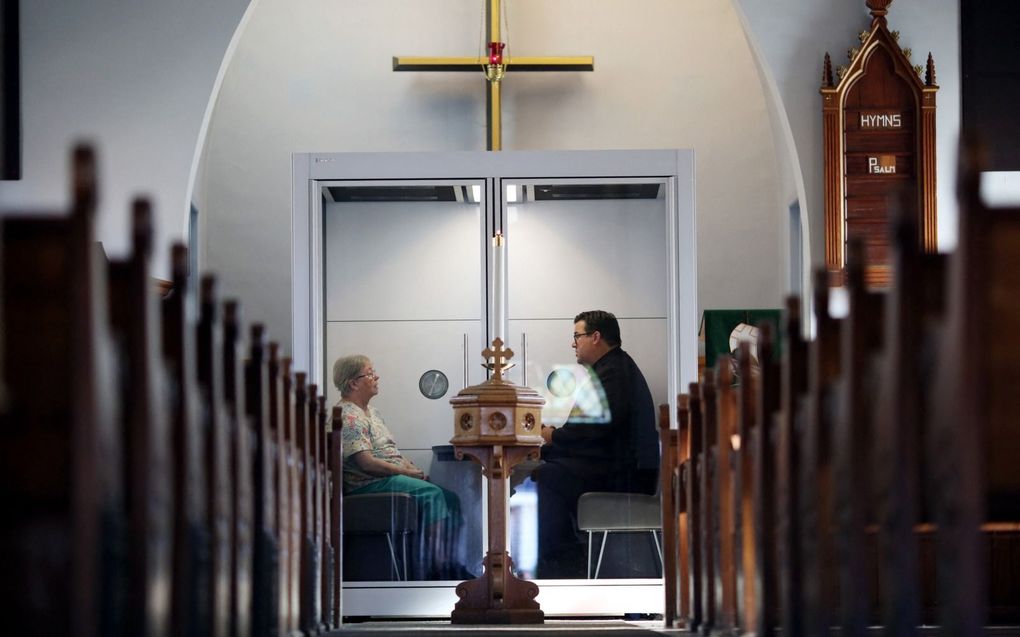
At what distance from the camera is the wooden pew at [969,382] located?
2572 mm

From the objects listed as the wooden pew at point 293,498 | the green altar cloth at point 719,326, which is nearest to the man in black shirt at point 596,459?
the green altar cloth at point 719,326

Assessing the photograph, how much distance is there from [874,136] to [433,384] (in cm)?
264

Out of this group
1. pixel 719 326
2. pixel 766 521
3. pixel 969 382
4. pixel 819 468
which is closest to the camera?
pixel 969 382

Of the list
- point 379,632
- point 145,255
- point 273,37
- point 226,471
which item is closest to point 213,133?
point 273,37

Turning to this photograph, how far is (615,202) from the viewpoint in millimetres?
8695

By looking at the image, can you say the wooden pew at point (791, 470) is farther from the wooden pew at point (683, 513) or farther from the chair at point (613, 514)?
the chair at point (613, 514)

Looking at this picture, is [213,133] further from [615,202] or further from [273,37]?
[615,202]

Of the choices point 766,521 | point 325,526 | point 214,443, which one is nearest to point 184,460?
point 214,443

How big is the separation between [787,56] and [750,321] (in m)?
1.59

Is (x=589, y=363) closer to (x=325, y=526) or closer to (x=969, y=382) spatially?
(x=325, y=526)

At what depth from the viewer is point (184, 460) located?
3.07 m

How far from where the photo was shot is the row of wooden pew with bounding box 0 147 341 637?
247cm

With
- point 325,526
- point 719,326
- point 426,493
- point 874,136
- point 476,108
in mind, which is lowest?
point 426,493

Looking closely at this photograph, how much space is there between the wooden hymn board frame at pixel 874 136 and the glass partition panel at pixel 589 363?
92 centimetres
